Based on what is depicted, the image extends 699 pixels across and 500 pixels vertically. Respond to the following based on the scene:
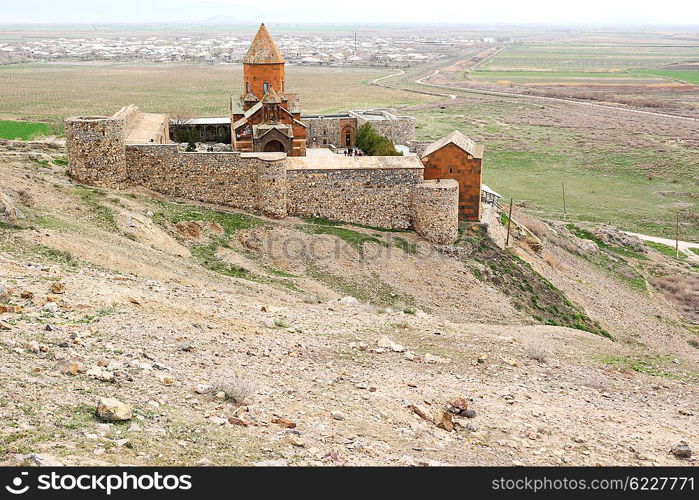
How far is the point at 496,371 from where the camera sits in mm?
9953

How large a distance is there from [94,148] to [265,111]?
6.43 metres

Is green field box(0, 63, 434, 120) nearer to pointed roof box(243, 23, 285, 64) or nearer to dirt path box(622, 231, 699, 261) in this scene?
pointed roof box(243, 23, 285, 64)

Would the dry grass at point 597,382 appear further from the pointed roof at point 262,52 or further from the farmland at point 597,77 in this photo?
the farmland at point 597,77

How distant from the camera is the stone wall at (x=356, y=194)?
1888 cm

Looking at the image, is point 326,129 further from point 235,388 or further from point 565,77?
point 565,77

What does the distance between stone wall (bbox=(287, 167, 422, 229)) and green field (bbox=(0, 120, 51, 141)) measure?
15568 millimetres

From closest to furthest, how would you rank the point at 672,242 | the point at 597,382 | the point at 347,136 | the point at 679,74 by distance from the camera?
the point at 597,382 → the point at 672,242 → the point at 347,136 → the point at 679,74

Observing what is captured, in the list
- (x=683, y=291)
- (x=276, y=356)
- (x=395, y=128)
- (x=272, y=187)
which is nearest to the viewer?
(x=276, y=356)

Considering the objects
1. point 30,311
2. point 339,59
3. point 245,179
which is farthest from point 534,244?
point 339,59

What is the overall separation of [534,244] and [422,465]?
50.7ft

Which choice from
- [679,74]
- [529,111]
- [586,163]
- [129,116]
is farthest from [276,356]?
[679,74]

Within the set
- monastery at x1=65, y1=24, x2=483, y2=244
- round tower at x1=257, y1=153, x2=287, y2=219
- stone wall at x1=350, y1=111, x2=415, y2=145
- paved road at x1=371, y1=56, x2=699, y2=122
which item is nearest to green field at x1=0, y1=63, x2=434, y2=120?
paved road at x1=371, y1=56, x2=699, y2=122

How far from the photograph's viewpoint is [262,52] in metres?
25.3
